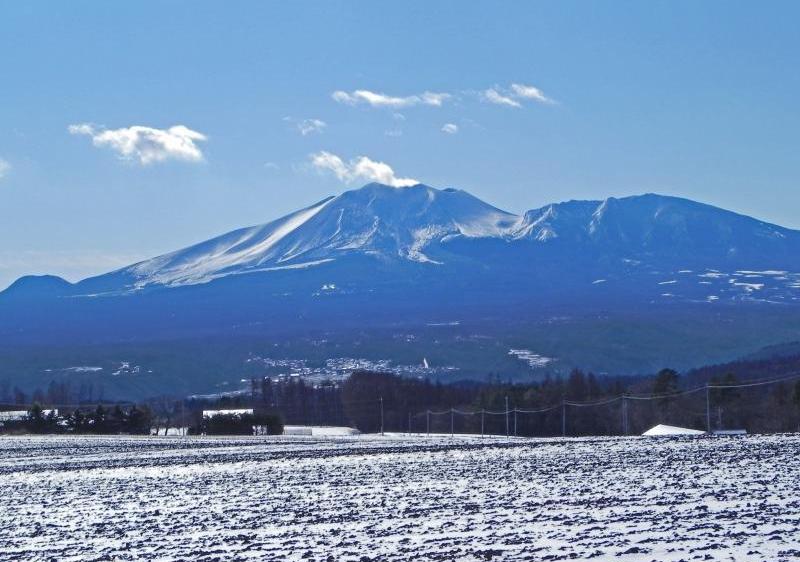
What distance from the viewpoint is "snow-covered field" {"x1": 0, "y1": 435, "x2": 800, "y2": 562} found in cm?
1554

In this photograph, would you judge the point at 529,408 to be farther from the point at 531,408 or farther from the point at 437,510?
the point at 437,510

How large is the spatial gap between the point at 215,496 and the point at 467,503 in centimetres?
627

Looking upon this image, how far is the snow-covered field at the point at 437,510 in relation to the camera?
1554 cm

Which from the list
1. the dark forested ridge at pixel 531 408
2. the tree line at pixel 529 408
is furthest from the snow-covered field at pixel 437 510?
the tree line at pixel 529 408

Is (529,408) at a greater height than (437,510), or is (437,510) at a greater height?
(529,408)

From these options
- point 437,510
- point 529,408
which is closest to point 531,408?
point 529,408

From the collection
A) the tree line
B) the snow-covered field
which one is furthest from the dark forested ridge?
the snow-covered field

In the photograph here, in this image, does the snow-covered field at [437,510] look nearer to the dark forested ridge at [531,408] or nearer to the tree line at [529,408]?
the dark forested ridge at [531,408]

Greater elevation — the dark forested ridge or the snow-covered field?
the dark forested ridge

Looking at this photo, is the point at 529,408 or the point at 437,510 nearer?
the point at 437,510

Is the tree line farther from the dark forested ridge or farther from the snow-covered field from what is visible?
the snow-covered field

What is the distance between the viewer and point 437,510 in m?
20.0

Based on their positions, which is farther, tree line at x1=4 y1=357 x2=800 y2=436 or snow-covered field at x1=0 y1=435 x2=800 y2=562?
tree line at x1=4 y1=357 x2=800 y2=436

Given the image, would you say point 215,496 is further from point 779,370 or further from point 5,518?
point 779,370
